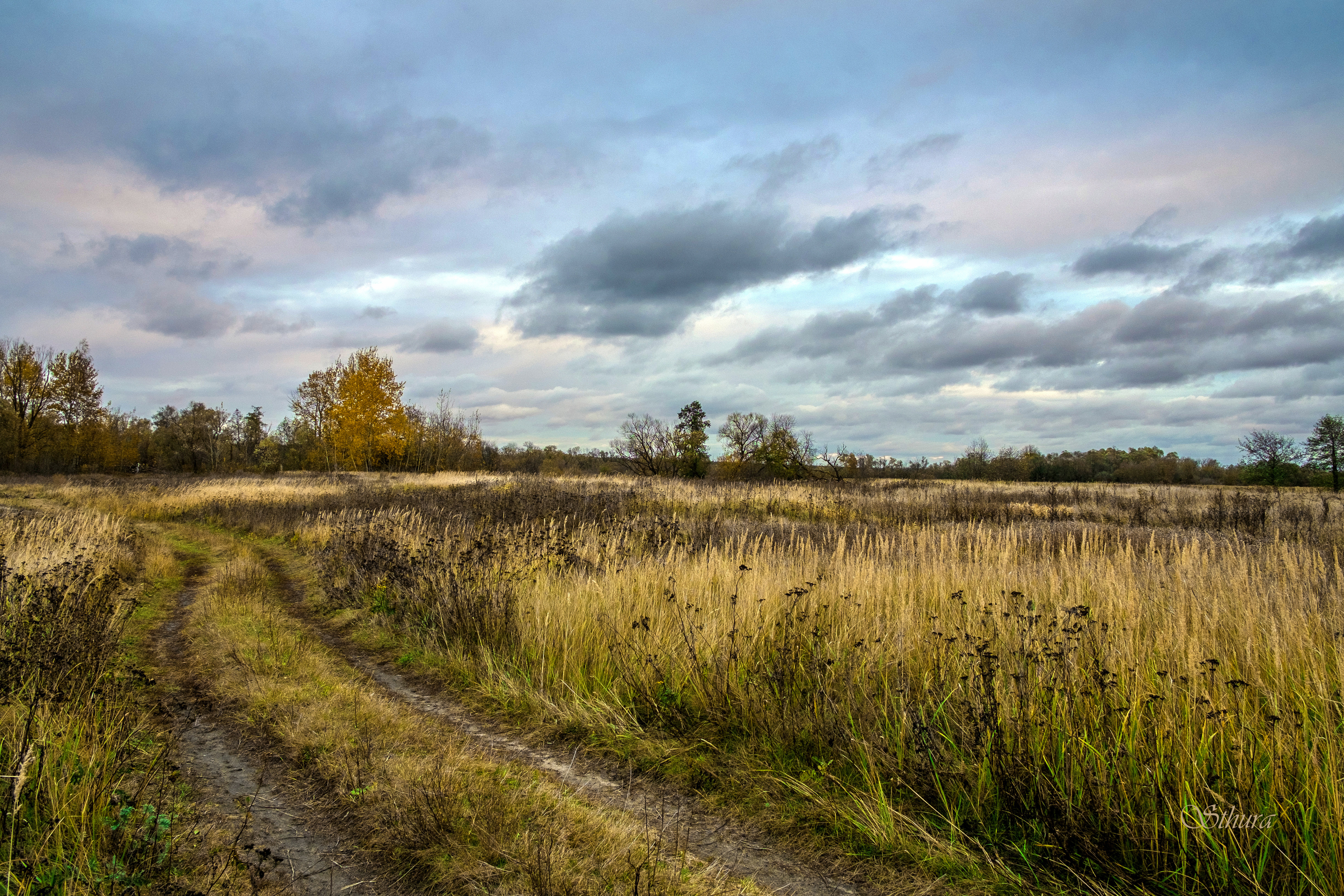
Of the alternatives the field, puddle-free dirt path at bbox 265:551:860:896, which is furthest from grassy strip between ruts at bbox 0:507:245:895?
puddle-free dirt path at bbox 265:551:860:896

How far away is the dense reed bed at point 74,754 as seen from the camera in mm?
2846

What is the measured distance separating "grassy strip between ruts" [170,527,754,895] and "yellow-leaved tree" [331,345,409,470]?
3956 centimetres

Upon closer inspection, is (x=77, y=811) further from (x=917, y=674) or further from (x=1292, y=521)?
(x=1292, y=521)

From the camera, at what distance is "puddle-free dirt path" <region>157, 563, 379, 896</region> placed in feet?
10.1

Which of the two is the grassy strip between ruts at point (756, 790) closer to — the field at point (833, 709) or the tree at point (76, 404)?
the field at point (833, 709)

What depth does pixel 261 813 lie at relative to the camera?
146 inches

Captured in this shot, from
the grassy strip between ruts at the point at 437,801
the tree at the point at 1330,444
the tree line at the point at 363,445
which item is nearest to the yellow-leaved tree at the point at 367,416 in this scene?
the tree line at the point at 363,445

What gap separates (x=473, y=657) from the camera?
645cm

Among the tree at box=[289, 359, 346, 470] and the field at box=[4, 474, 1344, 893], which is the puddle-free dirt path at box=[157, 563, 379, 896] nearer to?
the field at box=[4, 474, 1344, 893]

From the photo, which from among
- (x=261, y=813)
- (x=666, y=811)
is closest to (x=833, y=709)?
(x=666, y=811)

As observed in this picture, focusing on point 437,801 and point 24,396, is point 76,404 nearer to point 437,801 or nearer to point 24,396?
point 24,396

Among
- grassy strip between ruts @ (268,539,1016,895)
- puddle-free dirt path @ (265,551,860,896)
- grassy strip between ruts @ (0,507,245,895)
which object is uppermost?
grassy strip between ruts @ (0,507,245,895)

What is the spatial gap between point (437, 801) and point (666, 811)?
1.34 metres

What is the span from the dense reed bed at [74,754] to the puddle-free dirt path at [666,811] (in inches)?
76.8
